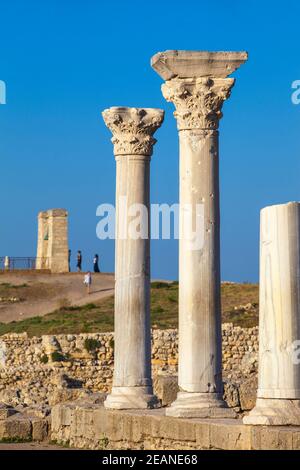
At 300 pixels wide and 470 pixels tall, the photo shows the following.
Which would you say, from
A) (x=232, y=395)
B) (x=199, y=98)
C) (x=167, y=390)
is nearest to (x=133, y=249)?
(x=167, y=390)

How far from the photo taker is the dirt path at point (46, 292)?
2566 inches

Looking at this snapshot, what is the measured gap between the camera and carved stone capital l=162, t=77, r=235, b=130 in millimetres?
26859

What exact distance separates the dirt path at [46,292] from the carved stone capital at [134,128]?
3321 centimetres

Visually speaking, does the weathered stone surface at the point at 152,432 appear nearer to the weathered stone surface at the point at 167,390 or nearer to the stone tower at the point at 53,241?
the weathered stone surface at the point at 167,390

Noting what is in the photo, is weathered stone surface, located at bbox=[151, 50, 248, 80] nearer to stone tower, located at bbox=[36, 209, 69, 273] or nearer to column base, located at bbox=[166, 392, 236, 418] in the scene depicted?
column base, located at bbox=[166, 392, 236, 418]

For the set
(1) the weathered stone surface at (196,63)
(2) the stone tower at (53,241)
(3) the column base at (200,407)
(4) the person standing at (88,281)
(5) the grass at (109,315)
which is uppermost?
(2) the stone tower at (53,241)

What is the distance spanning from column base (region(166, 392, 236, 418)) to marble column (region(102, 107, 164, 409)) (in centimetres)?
353

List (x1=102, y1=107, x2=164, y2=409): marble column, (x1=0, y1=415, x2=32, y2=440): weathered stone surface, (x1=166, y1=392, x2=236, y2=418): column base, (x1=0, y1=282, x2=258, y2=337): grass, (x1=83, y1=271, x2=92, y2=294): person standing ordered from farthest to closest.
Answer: (x1=83, y1=271, x2=92, y2=294): person standing, (x1=0, y1=282, x2=258, y2=337): grass, (x1=0, y1=415, x2=32, y2=440): weathered stone surface, (x1=102, y1=107, x2=164, y2=409): marble column, (x1=166, y1=392, x2=236, y2=418): column base

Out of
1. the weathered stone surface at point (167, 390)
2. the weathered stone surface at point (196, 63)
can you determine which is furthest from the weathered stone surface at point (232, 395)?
the weathered stone surface at point (196, 63)

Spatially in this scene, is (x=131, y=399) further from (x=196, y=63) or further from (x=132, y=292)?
(x=196, y=63)

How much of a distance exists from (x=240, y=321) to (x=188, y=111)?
2635cm

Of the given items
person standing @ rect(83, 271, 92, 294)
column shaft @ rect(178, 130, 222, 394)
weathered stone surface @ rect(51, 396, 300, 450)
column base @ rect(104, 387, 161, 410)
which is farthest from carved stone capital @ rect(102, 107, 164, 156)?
person standing @ rect(83, 271, 92, 294)

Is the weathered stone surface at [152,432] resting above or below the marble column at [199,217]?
below

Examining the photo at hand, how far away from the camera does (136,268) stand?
3041 centimetres
